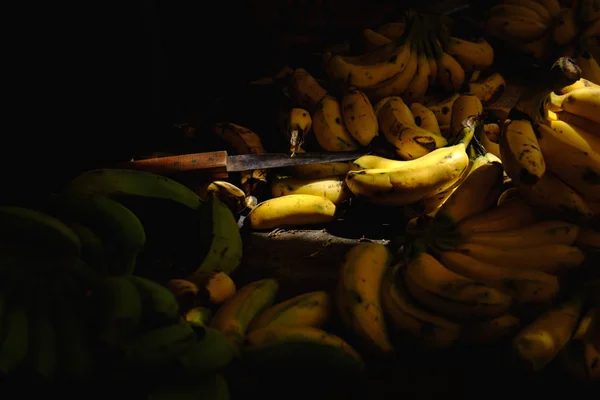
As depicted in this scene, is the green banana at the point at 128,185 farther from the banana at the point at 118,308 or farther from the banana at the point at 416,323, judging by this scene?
the banana at the point at 416,323

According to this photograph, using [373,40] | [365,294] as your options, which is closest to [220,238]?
[365,294]

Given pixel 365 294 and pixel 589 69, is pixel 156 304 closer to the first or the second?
pixel 365 294

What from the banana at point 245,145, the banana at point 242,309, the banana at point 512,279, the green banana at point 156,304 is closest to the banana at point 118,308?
the green banana at point 156,304

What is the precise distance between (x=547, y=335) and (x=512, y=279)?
0.48ft

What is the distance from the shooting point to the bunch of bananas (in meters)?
2.82

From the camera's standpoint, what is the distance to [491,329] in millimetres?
1256

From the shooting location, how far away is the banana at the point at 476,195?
56.1 inches

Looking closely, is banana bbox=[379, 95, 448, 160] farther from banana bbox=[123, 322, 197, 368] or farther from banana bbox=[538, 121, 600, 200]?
banana bbox=[123, 322, 197, 368]

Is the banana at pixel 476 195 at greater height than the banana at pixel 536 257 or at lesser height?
greater

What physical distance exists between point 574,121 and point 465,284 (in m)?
0.51

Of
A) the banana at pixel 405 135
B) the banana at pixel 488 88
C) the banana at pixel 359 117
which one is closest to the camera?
the banana at pixel 405 135

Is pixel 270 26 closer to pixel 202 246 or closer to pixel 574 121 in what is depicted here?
pixel 202 246

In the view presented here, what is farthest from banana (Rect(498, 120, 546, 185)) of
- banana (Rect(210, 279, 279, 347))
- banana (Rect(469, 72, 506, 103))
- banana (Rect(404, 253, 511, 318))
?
banana (Rect(469, 72, 506, 103))

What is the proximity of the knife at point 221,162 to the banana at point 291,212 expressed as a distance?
0.17 meters
